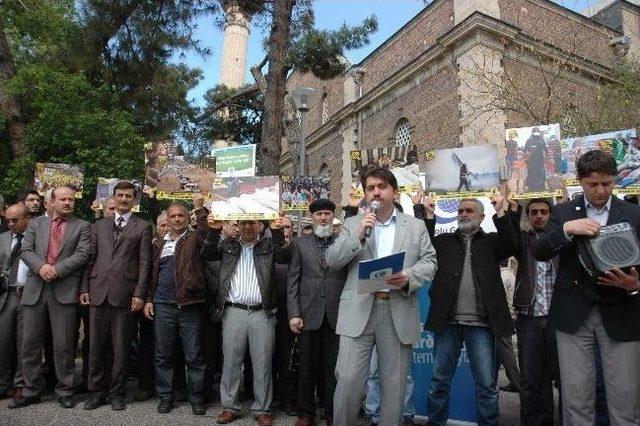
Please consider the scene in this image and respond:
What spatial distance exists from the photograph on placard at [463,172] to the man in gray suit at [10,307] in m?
4.59

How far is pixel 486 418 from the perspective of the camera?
174 inches

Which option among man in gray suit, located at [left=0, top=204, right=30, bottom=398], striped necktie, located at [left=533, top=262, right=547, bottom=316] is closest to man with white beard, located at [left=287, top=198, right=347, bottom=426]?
striped necktie, located at [left=533, top=262, right=547, bottom=316]

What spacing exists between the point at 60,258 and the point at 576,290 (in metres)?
4.91

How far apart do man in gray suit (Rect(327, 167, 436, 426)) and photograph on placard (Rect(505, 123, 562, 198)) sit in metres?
1.56

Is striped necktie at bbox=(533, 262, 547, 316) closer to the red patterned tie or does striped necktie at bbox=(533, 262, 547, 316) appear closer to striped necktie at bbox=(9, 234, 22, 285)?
the red patterned tie

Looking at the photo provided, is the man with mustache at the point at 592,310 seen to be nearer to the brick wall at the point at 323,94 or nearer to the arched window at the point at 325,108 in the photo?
the brick wall at the point at 323,94

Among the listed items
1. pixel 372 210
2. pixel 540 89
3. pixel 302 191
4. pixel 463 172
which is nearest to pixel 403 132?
pixel 540 89

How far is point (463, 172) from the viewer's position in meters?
5.04

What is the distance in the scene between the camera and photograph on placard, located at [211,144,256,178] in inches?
225

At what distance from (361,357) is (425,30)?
18.6 meters

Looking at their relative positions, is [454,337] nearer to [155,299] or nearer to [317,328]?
[317,328]

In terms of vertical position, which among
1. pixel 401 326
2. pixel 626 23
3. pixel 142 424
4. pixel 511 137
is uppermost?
pixel 626 23

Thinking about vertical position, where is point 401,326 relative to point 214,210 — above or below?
below

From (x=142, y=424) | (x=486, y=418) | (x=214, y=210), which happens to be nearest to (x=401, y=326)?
(x=486, y=418)
